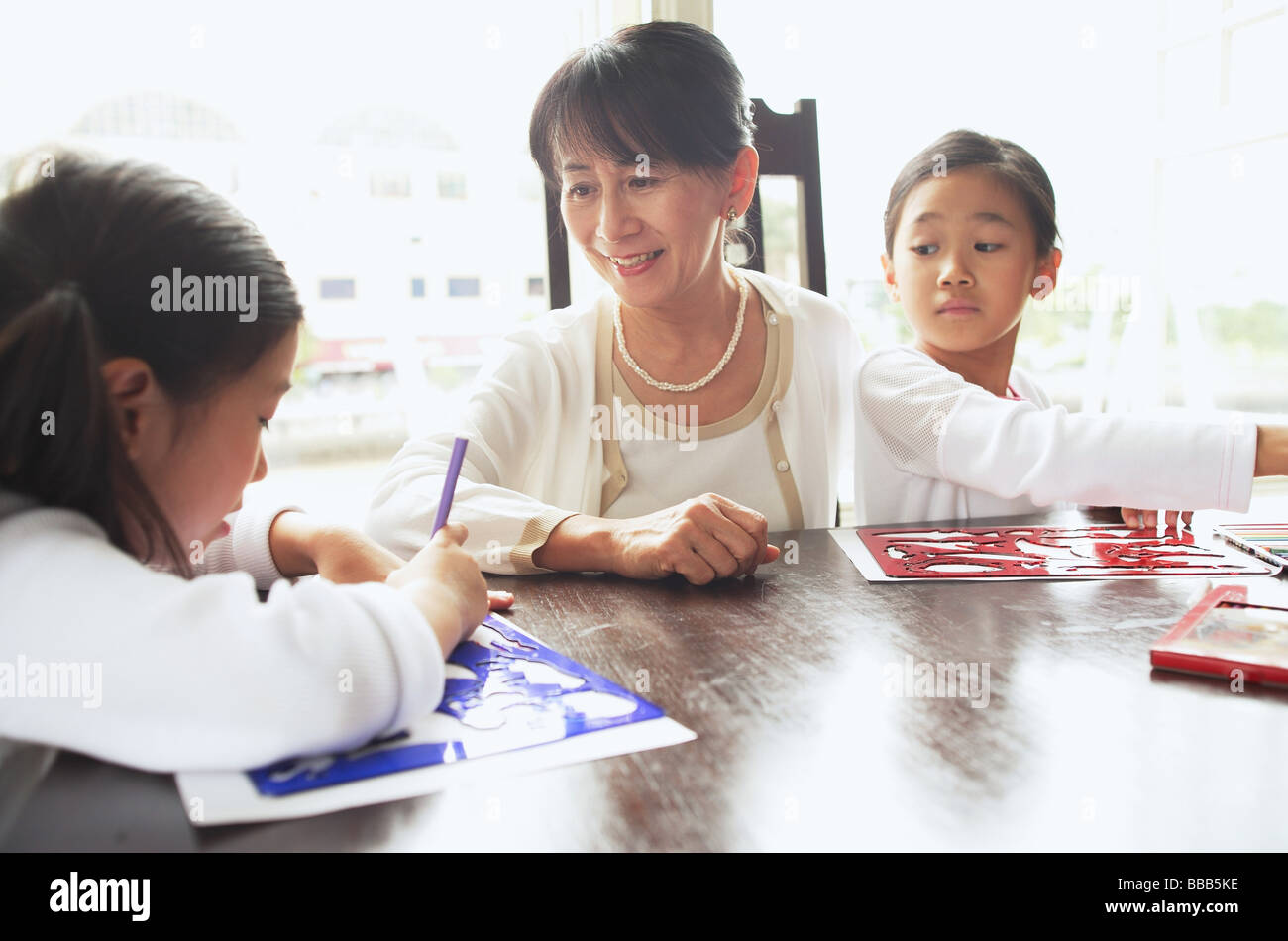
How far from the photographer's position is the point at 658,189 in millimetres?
1423

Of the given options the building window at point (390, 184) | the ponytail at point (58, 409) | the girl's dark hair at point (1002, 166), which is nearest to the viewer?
the ponytail at point (58, 409)

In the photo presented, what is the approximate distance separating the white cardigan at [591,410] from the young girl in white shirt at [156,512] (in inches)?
22.9

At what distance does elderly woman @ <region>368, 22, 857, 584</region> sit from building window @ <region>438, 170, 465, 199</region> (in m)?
0.99

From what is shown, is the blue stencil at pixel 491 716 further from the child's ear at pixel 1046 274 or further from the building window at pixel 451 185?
the building window at pixel 451 185

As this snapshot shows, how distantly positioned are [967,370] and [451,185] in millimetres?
1473

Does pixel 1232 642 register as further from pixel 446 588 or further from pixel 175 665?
pixel 175 665

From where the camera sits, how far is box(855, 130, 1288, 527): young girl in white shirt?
124cm

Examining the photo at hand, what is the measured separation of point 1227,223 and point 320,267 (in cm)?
257

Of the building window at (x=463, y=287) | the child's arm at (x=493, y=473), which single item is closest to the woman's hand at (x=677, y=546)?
the child's arm at (x=493, y=473)

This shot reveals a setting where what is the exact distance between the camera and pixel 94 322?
2.00 ft

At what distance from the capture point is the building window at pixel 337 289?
2.55 meters

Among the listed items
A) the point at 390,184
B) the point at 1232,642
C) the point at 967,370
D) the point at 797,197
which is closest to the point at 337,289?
the point at 390,184
